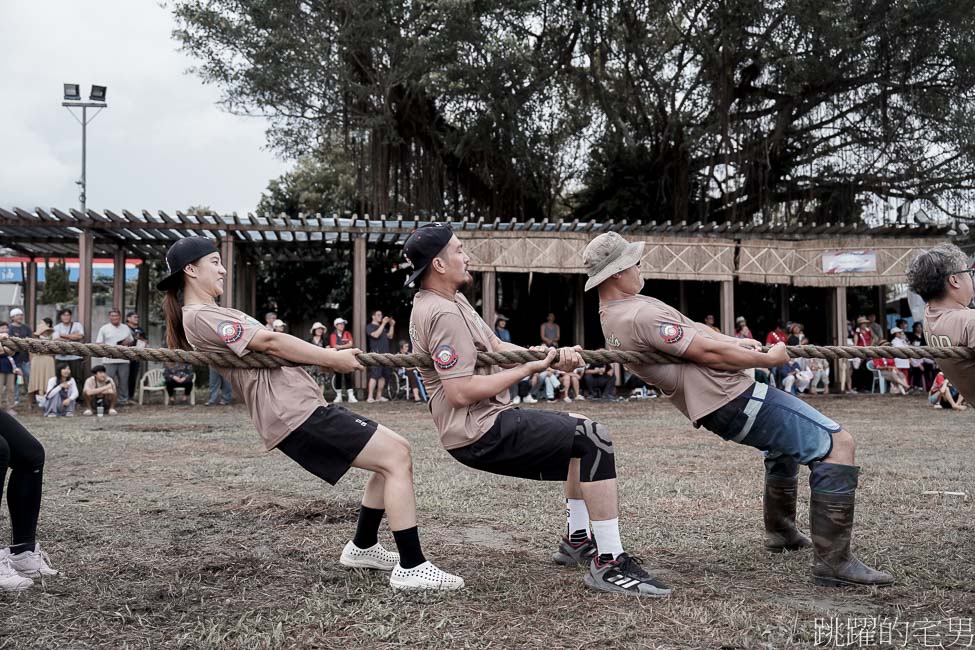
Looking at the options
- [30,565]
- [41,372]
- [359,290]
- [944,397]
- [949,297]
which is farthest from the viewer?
[359,290]

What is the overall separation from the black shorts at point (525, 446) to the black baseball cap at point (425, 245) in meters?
0.75

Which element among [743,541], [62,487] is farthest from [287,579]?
[62,487]

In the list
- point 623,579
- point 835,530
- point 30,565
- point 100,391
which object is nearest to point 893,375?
point 835,530

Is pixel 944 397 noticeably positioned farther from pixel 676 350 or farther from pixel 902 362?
pixel 676 350

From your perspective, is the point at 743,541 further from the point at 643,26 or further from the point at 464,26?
the point at 643,26

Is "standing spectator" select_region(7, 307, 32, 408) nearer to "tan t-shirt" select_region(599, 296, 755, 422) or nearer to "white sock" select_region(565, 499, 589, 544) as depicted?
"white sock" select_region(565, 499, 589, 544)

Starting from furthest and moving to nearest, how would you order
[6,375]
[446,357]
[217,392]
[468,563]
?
[217,392] → [6,375] → [468,563] → [446,357]

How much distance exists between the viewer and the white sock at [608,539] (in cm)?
353

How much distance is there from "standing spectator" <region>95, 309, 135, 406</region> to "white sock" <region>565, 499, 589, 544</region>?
1209 cm

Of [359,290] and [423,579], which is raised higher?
[359,290]

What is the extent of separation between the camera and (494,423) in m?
3.55

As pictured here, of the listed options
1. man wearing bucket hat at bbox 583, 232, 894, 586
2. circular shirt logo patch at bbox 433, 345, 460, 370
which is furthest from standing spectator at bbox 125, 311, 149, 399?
man wearing bucket hat at bbox 583, 232, 894, 586

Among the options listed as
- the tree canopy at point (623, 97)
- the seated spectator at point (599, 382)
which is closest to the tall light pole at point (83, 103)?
the tree canopy at point (623, 97)

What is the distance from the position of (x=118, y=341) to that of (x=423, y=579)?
1259cm
